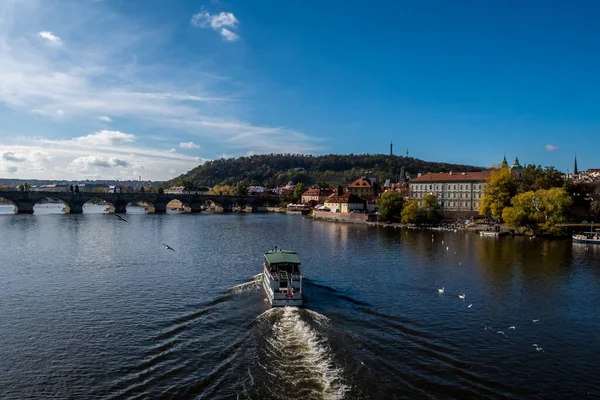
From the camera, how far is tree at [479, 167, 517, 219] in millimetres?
95062

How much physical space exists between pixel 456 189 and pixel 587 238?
155 ft

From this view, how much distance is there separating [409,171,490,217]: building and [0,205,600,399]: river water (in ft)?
211

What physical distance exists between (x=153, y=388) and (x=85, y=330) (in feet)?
32.6

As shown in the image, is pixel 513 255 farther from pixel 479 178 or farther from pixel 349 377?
pixel 479 178

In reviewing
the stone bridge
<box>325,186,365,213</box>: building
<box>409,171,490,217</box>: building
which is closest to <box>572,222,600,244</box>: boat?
<box>409,171,490,217</box>: building

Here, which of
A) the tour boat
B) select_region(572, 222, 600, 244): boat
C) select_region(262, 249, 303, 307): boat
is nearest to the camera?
select_region(262, 249, 303, 307): boat

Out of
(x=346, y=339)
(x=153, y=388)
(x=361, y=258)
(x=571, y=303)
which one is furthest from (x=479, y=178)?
(x=153, y=388)

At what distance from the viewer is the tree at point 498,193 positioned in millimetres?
95062

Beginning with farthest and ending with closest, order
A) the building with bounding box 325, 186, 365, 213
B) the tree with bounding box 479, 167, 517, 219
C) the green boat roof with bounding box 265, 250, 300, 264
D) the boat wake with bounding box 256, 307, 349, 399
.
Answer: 1. the building with bounding box 325, 186, 365, 213
2. the tree with bounding box 479, 167, 517, 219
3. the green boat roof with bounding box 265, 250, 300, 264
4. the boat wake with bounding box 256, 307, 349, 399

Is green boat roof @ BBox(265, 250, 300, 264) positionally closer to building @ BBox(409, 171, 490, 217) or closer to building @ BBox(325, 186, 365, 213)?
building @ BBox(409, 171, 490, 217)

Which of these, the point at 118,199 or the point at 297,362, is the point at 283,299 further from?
the point at 118,199

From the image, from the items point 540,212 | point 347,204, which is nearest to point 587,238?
point 540,212

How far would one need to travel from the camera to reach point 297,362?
2289cm

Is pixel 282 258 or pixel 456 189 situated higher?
pixel 456 189
